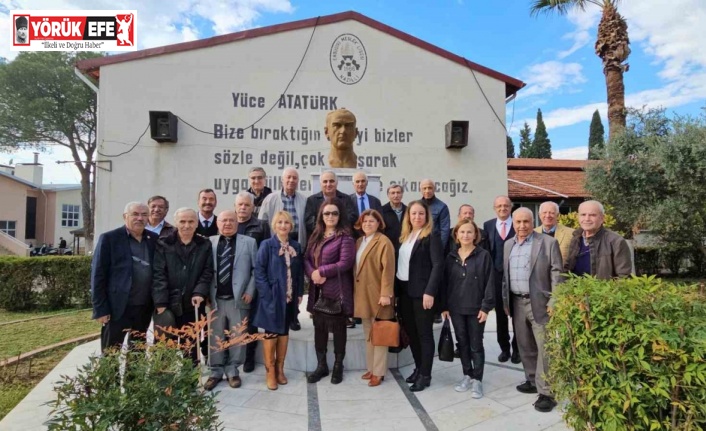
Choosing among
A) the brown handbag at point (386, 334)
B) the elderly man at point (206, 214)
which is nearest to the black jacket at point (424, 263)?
the brown handbag at point (386, 334)

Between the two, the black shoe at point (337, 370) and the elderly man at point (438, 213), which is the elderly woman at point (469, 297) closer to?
the elderly man at point (438, 213)

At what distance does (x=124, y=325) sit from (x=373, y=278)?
214 cm

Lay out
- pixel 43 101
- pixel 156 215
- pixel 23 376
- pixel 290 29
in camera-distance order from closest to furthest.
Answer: pixel 156 215 → pixel 23 376 → pixel 290 29 → pixel 43 101

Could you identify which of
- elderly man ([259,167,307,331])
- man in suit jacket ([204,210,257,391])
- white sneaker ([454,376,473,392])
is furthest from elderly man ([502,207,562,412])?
man in suit jacket ([204,210,257,391])

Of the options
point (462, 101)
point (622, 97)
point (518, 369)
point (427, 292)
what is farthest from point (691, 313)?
point (622, 97)

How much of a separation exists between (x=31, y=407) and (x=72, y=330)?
3396 millimetres

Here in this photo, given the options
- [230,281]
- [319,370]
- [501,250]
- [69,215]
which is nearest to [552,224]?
[501,250]

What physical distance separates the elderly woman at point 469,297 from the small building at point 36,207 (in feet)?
114

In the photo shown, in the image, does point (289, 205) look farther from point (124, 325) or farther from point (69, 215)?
point (69, 215)

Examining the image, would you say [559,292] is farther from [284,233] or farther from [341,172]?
[341,172]

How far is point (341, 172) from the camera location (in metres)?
5.41

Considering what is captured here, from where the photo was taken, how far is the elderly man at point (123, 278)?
3.21m

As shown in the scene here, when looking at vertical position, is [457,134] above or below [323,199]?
above

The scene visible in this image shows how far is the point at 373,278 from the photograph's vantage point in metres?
3.71
